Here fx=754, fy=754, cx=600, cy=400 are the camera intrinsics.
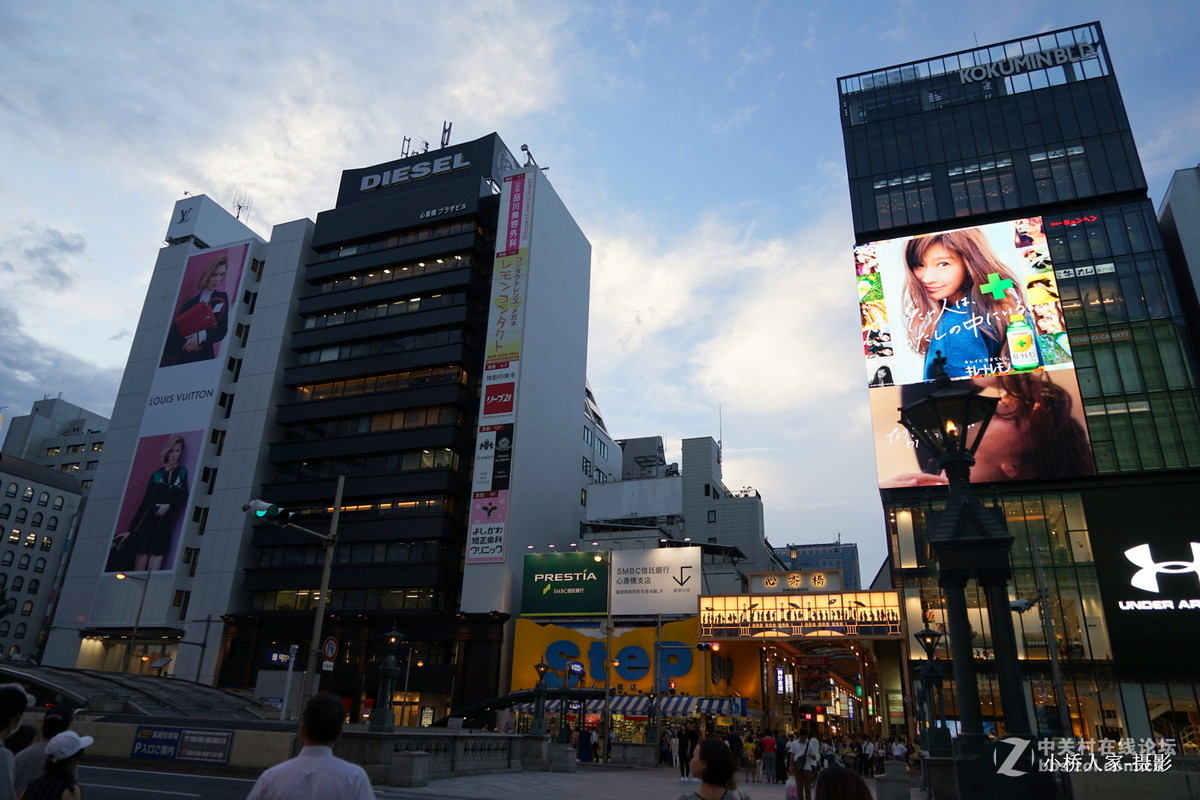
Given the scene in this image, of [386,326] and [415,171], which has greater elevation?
[415,171]

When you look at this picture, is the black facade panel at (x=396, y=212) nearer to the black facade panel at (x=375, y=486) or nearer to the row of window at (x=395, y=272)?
the row of window at (x=395, y=272)

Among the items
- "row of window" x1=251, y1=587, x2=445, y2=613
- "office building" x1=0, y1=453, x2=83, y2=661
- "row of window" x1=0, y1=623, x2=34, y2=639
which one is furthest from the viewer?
"office building" x1=0, y1=453, x2=83, y2=661

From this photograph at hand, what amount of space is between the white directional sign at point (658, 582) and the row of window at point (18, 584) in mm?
94165

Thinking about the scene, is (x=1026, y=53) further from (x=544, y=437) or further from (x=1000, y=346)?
(x=544, y=437)

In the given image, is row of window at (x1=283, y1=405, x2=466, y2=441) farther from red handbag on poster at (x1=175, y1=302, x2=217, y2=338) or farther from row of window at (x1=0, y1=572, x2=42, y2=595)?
row of window at (x1=0, y1=572, x2=42, y2=595)

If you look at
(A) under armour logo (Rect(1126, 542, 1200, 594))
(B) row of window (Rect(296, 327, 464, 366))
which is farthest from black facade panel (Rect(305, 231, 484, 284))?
(A) under armour logo (Rect(1126, 542, 1200, 594))

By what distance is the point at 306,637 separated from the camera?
6028cm

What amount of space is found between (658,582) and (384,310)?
3513cm

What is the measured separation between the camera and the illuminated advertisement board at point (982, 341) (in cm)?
5059

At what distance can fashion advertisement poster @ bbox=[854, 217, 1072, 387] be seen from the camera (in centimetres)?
5288

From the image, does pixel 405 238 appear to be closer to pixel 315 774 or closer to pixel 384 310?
pixel 384 310

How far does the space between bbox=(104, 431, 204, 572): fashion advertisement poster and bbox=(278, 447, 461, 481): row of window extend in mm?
9012

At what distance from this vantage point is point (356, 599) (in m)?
60.0

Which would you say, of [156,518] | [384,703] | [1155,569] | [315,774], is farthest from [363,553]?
[315,774]
